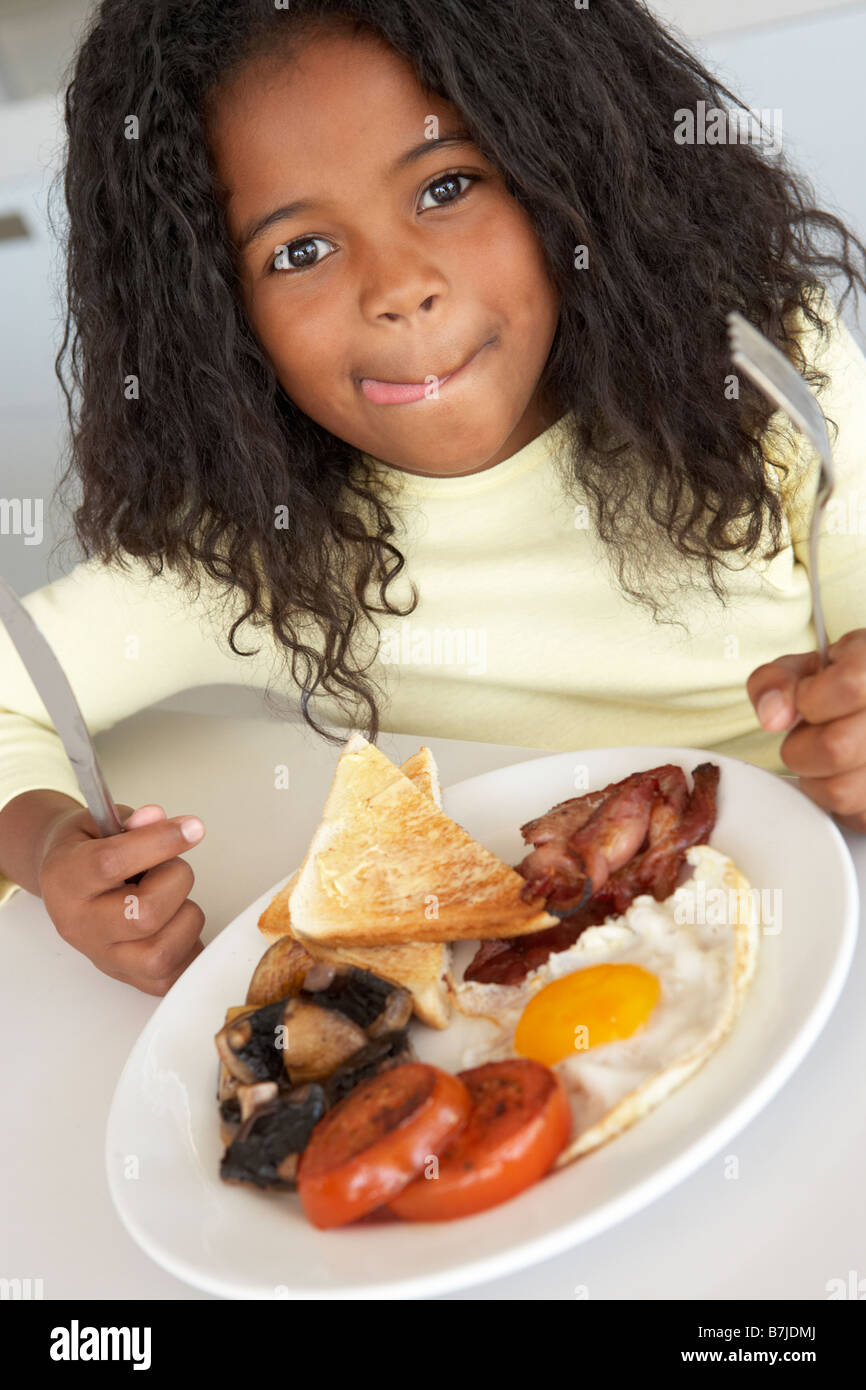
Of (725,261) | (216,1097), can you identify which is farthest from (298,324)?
(216,1097)

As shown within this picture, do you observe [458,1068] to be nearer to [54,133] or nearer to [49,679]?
[49,679]

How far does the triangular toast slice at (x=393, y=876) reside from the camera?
852mm

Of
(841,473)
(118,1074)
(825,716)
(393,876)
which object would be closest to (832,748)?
(825,716)

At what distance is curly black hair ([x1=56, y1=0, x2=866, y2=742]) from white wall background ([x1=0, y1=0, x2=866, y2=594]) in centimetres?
64

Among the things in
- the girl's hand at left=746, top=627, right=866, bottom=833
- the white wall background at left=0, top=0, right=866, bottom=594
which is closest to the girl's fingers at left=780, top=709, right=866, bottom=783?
A: the girl's hand at left=746, top=627, right=866, bottom=833

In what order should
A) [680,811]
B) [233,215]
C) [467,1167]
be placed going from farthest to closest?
[233,215], [680,811], [467,1167]

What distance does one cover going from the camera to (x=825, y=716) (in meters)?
0.80

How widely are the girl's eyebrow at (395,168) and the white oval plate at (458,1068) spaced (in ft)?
1.73

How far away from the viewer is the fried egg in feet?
2.18

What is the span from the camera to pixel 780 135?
1828 millimetres

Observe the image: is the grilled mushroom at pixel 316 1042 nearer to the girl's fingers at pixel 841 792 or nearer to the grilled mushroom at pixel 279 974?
the grilled mushroom at pixel 279 974

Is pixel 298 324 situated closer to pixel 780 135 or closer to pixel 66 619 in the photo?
pixel 66 619

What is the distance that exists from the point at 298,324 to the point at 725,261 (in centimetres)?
40

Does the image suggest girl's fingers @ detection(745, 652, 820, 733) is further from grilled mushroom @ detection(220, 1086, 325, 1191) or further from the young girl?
grilled mushroom @ detection(220, 1086, 325, 1191)
